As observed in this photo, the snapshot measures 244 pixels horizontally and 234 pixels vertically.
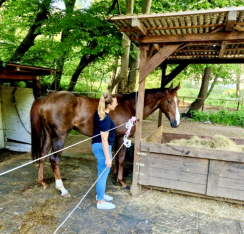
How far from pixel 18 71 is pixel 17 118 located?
171 cm

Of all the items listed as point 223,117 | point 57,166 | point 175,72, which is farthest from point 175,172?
point 223,117

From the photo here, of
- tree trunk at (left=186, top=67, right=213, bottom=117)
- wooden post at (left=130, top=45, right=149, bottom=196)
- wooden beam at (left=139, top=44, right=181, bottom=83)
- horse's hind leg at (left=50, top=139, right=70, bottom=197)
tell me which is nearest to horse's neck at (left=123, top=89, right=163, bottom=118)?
wooden post at (left=130, top=45, right=149, bottom=196)

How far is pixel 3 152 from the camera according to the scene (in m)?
5.41

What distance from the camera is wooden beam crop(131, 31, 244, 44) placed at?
8.15 feet

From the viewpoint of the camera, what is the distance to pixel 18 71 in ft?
13.9

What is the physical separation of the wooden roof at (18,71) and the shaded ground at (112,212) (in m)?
2.10

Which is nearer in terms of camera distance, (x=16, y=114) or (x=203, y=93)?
(x=16, y=114)

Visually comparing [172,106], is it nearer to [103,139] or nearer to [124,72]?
[103,139]

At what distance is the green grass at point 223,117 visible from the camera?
9.80 metres

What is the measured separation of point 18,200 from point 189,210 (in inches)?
99.5

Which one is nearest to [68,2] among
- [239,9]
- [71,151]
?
[71,151]

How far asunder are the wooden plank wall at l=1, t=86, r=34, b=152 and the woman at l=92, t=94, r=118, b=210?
333 centimetres

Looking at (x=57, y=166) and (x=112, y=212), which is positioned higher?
(x=57, y=166)

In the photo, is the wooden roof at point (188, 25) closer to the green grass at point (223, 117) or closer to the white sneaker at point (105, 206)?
the white sneaker at point (105, 206)
